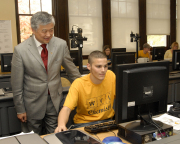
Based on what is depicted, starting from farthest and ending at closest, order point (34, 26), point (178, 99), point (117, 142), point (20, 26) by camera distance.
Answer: point (20, 26) < point (178, 99) < point (34, 26) < point (117, 142)

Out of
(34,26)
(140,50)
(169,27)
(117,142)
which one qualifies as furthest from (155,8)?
(117,142)

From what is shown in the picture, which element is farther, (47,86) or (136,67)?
(47,86)

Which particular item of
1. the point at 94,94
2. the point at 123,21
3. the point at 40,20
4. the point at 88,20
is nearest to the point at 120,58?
the point at 94,94

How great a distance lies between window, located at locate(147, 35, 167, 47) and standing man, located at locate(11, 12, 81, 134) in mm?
6315

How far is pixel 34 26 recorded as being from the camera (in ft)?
6.13

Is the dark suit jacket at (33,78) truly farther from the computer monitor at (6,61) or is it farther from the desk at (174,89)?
the computer monitor at (6,61)

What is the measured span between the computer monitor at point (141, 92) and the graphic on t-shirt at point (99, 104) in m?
0.43

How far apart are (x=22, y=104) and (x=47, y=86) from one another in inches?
11.4

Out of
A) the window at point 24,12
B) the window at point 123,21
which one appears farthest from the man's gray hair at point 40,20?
the window at point 123,21

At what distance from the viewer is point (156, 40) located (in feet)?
26.3

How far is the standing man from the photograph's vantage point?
1.92m

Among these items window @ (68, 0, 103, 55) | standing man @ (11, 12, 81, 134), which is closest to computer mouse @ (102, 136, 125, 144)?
standing man @ (11, 12, 81, 134)

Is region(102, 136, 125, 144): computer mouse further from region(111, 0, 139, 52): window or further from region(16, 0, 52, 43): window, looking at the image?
region(111, 0, 139, 52): window

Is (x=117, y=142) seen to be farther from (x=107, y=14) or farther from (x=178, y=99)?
(x=107, y=14)
